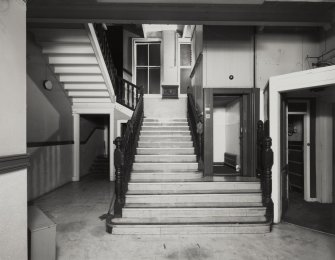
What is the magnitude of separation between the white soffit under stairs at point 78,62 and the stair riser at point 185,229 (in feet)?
12.4

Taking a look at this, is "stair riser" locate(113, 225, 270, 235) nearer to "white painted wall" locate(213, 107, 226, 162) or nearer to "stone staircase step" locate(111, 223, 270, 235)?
"stone staircase step" locate(111, 223, 270, 235)

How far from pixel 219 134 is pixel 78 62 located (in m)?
4.42

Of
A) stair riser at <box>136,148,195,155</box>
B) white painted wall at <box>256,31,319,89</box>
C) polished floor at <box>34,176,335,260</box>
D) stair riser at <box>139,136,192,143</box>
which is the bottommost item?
polished floor at <box>34,176,335,260</box>

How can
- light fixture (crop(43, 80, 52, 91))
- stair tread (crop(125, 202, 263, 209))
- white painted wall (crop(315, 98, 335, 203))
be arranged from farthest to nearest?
light fixture (crop(43, 80, 52, 91))
white painted wall (crop(315, 98, 335, 203))
stair tread (crop(125, 202, 263, 209))

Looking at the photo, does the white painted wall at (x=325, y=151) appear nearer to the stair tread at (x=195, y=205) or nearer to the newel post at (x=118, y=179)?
the stair tread at (x=195, y=205)

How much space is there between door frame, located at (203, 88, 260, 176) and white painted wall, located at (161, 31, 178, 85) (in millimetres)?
4733

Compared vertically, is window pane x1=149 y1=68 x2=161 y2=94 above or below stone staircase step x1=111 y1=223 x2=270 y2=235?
above

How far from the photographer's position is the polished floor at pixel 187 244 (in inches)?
118

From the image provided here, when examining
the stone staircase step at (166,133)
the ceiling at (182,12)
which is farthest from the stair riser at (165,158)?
the ceiling at (182,12)

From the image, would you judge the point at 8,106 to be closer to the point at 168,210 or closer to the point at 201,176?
the point at 168,210

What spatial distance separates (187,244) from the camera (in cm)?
330

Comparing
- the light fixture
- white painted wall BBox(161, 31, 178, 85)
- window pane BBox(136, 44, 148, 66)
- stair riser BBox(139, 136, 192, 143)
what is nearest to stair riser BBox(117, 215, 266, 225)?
stair riser BBox(139, 136, 192, 143)

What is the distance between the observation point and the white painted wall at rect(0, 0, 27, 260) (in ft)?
6.40

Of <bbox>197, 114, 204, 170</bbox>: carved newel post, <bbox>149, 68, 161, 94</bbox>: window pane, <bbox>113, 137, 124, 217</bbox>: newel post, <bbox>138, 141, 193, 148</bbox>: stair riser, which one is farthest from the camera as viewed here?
<bbox>149, 68, 161, 94</bbox>: window pane
